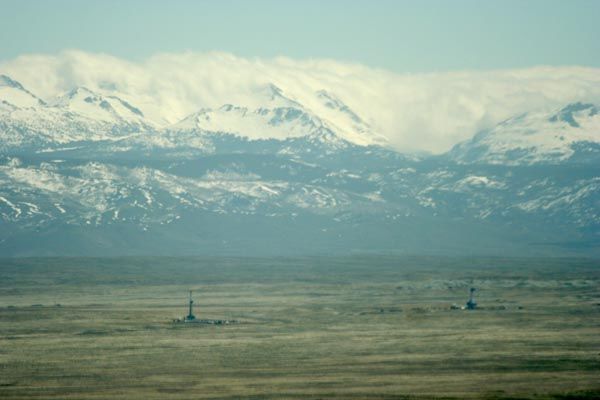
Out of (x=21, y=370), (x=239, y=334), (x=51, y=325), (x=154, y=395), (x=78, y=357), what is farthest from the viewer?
(x=51, y=325)

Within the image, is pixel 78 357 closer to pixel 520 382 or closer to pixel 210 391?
pixel 210 391

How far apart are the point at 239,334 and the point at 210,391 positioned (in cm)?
5650

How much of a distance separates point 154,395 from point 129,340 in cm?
5111

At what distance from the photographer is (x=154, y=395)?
122000 mm

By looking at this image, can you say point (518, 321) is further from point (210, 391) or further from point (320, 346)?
point (210, 391)

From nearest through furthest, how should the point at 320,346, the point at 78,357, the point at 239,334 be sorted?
the point at 78,357 < the point at 320,346 < the point at 239,334

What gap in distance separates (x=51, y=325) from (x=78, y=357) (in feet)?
143

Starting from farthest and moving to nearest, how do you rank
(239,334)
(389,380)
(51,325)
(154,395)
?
(51,325), (239,334), (389,380), (154,395)

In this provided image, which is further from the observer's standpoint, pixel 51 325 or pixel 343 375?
pixel 51 325

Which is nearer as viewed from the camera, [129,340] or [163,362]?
[163,362]

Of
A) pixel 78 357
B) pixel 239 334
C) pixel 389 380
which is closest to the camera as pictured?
pixel 389 380

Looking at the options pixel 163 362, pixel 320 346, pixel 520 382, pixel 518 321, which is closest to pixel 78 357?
pixel 163 362

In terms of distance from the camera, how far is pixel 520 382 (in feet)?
422

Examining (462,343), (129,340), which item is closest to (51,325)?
(129,340)
